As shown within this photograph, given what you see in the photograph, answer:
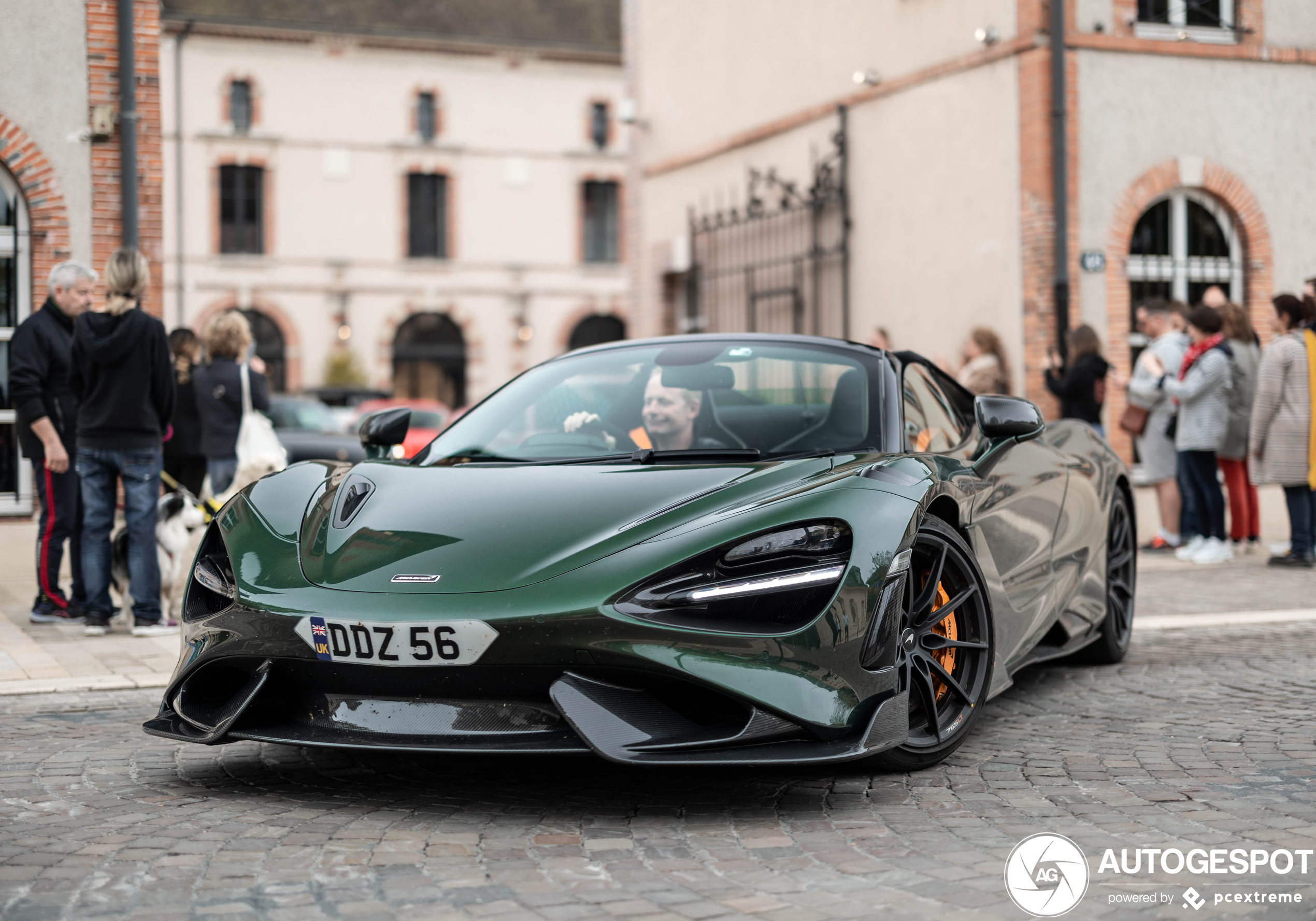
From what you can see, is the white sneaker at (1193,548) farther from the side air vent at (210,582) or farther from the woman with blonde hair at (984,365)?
the side air vent at (210,582)

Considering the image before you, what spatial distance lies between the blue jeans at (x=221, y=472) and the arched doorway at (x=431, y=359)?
1318 inches

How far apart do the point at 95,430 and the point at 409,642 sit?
4262 millimetres

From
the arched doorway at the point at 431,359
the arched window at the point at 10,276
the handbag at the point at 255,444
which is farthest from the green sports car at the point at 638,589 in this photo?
the arched doorway at the point at 431,359

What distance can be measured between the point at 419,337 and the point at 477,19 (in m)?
8.97

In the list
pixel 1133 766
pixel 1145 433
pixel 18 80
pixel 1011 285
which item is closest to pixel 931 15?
pixel 1011 285

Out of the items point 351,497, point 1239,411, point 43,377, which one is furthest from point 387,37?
point 351,497

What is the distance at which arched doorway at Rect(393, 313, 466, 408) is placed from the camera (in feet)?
139

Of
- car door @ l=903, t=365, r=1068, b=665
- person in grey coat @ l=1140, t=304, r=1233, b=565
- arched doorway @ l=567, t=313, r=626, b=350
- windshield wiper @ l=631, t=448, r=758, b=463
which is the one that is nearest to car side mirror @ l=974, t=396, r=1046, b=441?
car door @ l=903, t=365, r=1068, b=665

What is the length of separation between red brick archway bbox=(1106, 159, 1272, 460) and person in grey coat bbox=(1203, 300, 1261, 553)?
2.54 meters

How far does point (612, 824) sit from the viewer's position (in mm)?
3738

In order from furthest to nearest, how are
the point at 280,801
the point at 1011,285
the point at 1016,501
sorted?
the point at 1011,285 < the point at 1016,501 < the point at 280,801

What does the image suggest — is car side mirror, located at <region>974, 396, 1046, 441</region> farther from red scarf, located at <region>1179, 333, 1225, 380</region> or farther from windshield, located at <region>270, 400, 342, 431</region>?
windshield, located at <region>270, 400, 342, 431</region>

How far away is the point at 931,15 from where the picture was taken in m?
15.3

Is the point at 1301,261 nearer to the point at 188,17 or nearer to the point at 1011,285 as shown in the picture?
the point at 1011,285
